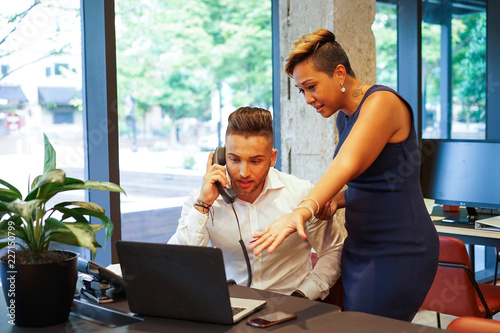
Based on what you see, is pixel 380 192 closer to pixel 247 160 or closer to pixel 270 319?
pixel 247 160

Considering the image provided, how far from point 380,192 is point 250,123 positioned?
589mm

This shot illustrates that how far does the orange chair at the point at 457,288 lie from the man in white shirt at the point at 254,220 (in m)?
1.00

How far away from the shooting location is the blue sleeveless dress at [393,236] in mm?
2066

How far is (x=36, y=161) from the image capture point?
3131 millimetres

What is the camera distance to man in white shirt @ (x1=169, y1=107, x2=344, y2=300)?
226 cm

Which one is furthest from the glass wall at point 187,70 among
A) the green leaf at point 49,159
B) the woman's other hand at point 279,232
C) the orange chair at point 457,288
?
the woman's other hand at point 279,232

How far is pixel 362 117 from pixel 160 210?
4104 millimetres

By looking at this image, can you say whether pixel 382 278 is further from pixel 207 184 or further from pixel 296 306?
pixel 207 184

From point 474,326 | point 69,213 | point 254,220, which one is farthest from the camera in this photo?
point 254,220

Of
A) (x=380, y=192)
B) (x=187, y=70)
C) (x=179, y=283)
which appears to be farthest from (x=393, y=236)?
(x=187, y=70)

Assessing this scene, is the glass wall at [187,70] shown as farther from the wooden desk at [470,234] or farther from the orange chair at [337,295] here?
the orange chair at [337,295]

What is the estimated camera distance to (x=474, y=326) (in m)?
1.99

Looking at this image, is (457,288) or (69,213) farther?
(457,288)

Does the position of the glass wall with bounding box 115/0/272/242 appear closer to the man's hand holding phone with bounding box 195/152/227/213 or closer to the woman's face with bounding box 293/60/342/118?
the man's hand holding phone with bounding box 195/152/227/213
